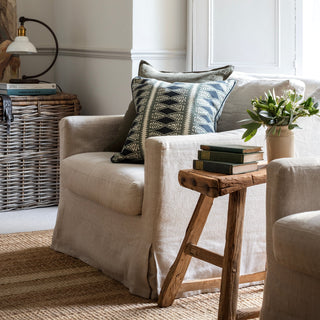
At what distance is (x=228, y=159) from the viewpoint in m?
2.43

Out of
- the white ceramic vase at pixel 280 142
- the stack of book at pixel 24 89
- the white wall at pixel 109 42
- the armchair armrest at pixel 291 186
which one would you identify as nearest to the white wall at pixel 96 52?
the white wall at pixel 109 42

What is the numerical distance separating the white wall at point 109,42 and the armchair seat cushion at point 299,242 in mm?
2219

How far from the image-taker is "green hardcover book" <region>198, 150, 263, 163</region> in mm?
2416

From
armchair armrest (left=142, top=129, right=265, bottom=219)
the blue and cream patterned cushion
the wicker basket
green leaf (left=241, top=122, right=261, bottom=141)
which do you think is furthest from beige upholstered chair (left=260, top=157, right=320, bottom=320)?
the wicker basket

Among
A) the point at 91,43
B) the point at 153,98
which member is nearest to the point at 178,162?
the point at 153,98

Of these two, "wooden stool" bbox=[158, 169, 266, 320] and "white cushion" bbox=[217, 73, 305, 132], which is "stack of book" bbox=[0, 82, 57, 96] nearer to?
"white cushion" bbox=[217, 73, 305, 132]

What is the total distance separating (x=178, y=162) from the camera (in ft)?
8.80

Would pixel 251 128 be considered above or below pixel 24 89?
below

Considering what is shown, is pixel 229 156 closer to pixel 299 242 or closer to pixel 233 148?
pixel 233 148

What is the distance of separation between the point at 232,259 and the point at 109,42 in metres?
2.23

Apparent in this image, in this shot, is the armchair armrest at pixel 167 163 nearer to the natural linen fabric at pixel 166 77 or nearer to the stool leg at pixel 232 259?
the stool leg at pixel 232 259

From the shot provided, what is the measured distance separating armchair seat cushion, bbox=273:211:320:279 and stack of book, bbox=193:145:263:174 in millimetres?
352

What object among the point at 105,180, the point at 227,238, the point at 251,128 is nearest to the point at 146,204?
the point at 105,180

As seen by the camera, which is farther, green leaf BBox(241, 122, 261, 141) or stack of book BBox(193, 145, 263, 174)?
green leaf BBox(241, 122, 261, 141)
